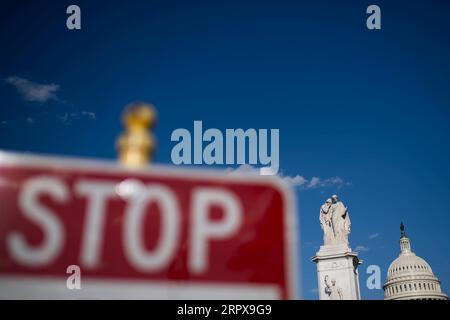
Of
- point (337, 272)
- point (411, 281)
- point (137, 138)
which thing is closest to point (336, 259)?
point (337, 272)

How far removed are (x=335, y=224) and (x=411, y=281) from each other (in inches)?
3485

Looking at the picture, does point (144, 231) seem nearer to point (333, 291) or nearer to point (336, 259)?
point (333, 291)

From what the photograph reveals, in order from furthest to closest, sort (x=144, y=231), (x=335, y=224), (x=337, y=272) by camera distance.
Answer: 1. (x=335, y=224)
2. (x=337, y=272)
3. (x=144, y=231)

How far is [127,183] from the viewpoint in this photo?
238cm

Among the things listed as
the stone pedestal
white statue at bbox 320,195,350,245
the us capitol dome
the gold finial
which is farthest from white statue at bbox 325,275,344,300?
the us capitol dome

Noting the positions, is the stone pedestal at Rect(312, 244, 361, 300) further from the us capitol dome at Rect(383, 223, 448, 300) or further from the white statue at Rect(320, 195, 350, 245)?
the us capitol dome at Rect(383, 223, 448, 300)

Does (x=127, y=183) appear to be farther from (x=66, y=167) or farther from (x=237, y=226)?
(x=237, y=226)

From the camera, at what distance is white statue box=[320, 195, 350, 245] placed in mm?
26844

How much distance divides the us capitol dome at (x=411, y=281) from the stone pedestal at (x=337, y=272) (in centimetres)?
8296

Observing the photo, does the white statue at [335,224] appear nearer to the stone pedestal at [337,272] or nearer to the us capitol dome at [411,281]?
the stone pedestal at [337,272]

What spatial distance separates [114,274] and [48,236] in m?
0.35

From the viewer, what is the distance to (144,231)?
246cm
